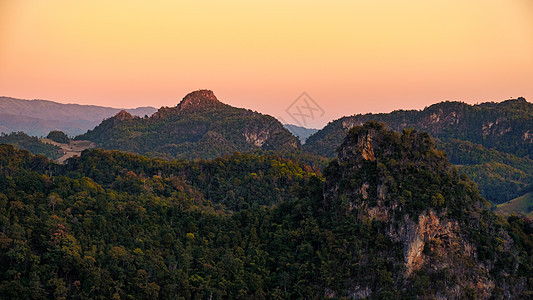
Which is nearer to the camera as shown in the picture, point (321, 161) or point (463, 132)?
point (321, 161)

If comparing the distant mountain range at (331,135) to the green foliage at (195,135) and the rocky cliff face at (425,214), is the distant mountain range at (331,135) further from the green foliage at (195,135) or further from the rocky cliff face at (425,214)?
the rocky cliff face at (425,214)

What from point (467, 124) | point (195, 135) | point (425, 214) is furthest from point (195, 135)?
point (425, 214)

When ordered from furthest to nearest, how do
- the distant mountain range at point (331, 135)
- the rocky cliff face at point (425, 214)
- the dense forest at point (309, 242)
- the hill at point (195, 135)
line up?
the hill at point (195, 135) < the distant mountain range at point (331, 135) < the rocky cliff face at point (425, 214) < the dense forest at point (309, 242)

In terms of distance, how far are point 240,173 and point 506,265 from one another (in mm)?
52058

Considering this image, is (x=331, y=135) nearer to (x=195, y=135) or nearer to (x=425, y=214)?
(x=195, y=135)

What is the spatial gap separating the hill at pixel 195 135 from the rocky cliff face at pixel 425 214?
10329cm

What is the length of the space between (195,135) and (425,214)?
14617 cm

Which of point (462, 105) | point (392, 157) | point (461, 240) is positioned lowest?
point (461, 240)

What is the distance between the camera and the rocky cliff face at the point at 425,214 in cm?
4422

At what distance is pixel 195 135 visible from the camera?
605 ft

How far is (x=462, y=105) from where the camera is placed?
570 feet

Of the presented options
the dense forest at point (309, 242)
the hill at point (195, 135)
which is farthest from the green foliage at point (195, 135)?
the dense forest at point (309, 242)

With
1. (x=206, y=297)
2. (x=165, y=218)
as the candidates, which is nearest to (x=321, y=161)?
(x=165, y=218)

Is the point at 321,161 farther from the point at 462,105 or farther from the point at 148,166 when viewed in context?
the point at 462,105
